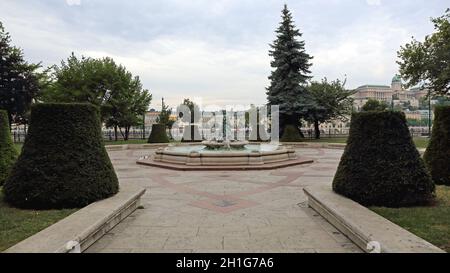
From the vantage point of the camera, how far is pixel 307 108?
3019cm

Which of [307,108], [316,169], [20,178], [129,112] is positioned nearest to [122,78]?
[129,112]

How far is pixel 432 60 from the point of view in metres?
22.8

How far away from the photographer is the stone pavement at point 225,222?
4.48 m

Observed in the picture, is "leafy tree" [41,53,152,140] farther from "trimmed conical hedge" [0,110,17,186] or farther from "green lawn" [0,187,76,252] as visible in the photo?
"green lawn" [0,187,76,252]

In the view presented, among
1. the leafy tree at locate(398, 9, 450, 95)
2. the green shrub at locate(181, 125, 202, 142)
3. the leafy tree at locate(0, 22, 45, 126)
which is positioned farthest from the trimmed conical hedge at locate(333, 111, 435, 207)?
the leafy tree at locate(0, 22, 45, 126)

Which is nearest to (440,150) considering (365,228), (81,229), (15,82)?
(365,228)

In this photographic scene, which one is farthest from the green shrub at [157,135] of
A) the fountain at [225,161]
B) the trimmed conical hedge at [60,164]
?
the trimmed conical hedge at [60,164]

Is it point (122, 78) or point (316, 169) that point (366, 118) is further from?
point (122, 78)

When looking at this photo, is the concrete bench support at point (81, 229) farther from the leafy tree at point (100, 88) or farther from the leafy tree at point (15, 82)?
the leafy tree at point (15, 82)

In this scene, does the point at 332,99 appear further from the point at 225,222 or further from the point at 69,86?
the point at 225,222

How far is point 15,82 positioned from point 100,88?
26.7ft

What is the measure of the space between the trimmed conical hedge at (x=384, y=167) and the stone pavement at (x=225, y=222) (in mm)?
A: 1026
